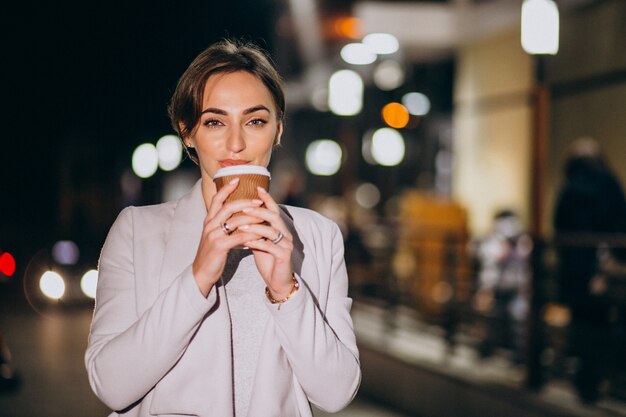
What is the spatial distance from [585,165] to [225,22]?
83.1 ft

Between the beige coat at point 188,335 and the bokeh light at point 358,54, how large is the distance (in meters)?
12.9

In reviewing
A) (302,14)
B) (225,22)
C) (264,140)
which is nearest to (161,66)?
(225,22)

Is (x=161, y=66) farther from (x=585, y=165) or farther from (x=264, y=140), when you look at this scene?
(x=264, y=140)

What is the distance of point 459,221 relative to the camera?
13008 mm

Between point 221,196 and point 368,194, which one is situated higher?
point 221,196

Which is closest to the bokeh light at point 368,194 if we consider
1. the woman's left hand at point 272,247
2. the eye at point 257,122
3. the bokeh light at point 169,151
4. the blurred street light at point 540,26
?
the bokeh light at point 169,151

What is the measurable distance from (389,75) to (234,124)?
18.3 metres

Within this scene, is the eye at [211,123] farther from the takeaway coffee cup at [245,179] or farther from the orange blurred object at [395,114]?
the orange blurred object at [395,114]

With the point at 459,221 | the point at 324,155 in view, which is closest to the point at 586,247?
the point at 459,221

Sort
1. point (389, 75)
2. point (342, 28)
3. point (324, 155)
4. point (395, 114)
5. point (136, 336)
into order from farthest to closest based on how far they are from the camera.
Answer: point (324, 155), point (395, 114), point (389, 75), point (342, 28), point (136, 336)

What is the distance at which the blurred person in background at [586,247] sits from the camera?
7.91 meters

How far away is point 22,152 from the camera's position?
43.3 metres

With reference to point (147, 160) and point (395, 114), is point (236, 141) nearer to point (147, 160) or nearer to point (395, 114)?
point (395, 114)

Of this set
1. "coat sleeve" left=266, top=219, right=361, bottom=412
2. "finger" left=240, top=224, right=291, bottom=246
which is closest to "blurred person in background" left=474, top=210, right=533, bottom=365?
"coat sleeve" left=266, top=219, right=361, bottom=412
